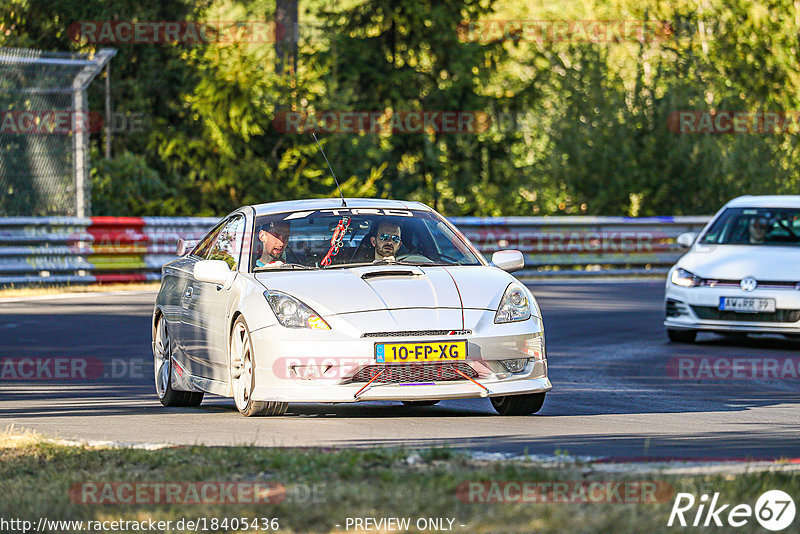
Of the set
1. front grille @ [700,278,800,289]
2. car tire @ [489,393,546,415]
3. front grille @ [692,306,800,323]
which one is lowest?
front grille @ [692,306,800,323]

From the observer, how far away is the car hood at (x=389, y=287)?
31.0ft

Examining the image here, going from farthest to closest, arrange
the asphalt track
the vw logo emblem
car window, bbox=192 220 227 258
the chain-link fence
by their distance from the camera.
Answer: the chain-link fence < the vw logo emblem < car window, bbox=192 220 227 258 < the asphalt track

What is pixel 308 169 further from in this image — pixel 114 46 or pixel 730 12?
pixel 730 12

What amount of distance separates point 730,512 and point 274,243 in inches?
204

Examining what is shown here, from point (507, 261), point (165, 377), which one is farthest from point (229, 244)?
point (507, 261)

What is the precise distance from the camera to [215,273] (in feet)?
33.6

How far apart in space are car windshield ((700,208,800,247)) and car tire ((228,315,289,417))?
26.2ft

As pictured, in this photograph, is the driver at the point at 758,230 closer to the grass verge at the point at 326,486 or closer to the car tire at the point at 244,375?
the car tire at the point at 244,375

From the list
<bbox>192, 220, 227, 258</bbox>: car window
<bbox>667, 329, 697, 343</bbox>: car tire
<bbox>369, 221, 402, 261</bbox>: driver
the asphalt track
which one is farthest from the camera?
<bbox>667, 329, 697, 343</bbox>: car tire

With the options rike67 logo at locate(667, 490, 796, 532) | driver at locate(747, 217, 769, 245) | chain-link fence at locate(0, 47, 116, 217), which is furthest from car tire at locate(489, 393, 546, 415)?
chain-link fence at locate(0, 47, 116, 217)

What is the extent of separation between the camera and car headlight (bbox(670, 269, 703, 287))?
52.9 feet

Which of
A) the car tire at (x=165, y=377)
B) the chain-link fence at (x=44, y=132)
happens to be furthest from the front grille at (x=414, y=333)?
the chain-link fence at (x=44, y=132)

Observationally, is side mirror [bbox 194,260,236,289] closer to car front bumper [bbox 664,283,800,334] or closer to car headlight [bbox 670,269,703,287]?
car front bumper [bbox 664,283,800,334]

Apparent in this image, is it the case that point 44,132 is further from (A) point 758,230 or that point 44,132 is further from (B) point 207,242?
(B) point 207,242
